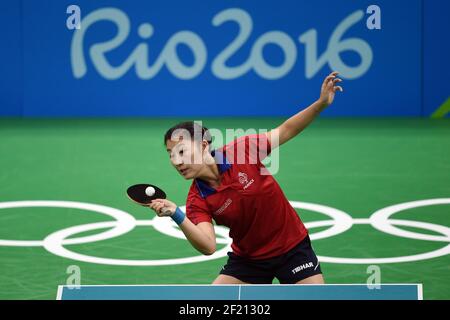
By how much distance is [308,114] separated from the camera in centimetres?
514

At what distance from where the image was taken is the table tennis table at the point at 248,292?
4145 mm

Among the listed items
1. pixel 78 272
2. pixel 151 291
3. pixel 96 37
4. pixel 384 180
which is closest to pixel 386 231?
pixel 384 180

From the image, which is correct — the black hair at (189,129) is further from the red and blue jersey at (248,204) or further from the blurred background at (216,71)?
the blurred background at (216,71)

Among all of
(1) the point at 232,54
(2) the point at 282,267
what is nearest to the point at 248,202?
(2) the point at 282,267

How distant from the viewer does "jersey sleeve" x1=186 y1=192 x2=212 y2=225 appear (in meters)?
5.00

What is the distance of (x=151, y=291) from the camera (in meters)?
4.31

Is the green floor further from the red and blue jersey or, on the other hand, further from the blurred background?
the red and blue jersey

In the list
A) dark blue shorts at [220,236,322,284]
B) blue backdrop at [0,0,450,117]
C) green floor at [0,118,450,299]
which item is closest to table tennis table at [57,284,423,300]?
dark blue shorts at [220,236,322,284]

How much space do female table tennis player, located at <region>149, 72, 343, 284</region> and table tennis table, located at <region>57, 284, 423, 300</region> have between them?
20.9 inches

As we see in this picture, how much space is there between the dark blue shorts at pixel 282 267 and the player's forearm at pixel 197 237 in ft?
2.09

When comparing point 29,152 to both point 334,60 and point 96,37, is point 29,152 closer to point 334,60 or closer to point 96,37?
point 96,37

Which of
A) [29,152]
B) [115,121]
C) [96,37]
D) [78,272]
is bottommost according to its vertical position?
[78,272]
